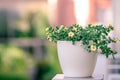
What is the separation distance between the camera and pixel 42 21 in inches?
231

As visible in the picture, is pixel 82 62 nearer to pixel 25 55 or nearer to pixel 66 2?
pixel 66 2

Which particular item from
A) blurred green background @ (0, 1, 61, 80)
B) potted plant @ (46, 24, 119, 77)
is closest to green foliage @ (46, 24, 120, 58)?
potted plant @ (46, 24, 119, 77)

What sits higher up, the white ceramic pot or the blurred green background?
the white ceramic pot

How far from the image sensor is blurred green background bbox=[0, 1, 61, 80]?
572 centimetres

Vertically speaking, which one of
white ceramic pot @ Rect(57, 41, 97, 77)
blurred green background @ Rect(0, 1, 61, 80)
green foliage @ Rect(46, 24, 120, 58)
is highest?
green foliage @ Rect(46, 24, 120, 58)

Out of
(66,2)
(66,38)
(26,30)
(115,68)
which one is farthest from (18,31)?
(66,38)

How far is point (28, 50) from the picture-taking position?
5883 millimetres

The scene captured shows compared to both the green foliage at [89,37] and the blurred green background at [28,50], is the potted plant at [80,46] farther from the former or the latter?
the blurred green background at [28,50]

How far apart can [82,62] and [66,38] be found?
14cm

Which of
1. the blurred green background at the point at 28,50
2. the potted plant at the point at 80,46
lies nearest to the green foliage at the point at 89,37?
the potted plant at the point at 80,46

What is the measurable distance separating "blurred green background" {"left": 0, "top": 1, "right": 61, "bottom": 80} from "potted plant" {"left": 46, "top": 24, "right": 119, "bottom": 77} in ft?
12.4

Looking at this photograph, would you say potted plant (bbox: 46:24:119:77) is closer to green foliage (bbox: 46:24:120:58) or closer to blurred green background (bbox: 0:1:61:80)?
green foliage (bbox: 46:24:120:58)

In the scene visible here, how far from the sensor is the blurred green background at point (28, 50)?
572 centimetres

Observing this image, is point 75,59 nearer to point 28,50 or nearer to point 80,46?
point 80,46
